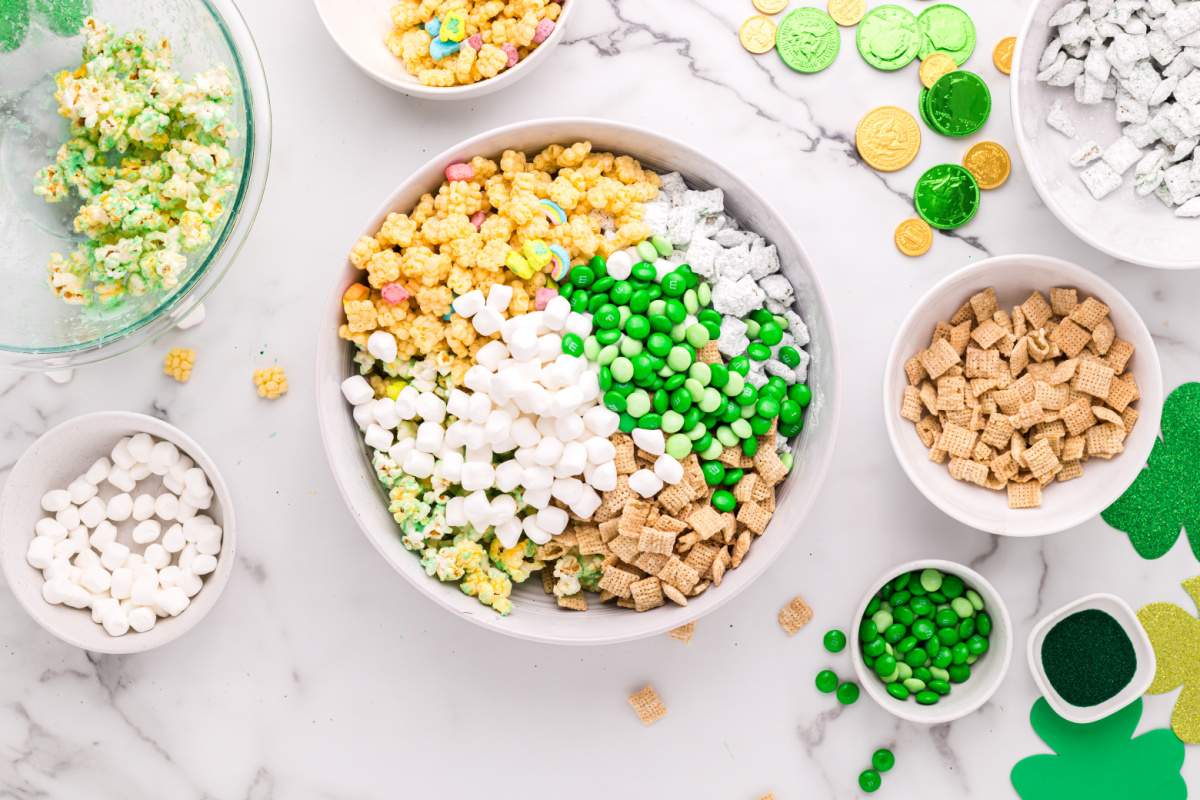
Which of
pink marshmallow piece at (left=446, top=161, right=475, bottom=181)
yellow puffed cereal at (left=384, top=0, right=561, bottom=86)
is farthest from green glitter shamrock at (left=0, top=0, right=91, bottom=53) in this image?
pink marshmallow piece at (left=446, top=161, right=475, bottom=181)

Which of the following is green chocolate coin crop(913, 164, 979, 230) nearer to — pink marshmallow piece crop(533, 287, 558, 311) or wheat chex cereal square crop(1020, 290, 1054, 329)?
wheat chex cereal square crop(1020, 290, 1054, 329)

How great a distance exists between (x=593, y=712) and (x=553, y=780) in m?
0.14

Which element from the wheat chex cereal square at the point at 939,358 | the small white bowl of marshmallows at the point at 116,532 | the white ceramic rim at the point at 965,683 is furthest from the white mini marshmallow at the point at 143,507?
the wheat chex cereal square at the point at 939,358

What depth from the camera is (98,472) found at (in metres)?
1.62

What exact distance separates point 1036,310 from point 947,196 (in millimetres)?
250

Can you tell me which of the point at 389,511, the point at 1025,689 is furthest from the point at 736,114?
the point at 1025,689

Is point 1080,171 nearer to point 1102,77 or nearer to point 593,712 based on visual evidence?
point 1102,77

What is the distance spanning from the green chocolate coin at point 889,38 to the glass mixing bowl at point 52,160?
1010 millimetres

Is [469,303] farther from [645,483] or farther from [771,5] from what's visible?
[771,5]

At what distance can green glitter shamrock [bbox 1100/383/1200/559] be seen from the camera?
Answer: 1654mm

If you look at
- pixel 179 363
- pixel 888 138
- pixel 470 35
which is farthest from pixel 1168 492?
pixel 179 363

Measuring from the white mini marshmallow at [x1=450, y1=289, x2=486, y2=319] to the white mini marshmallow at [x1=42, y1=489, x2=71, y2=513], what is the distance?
2.53 ft

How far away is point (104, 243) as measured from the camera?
1.42m

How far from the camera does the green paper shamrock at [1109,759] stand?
1.69 meters
